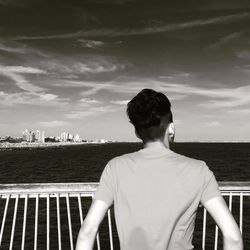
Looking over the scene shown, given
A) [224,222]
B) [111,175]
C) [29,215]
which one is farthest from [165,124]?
[29,215]

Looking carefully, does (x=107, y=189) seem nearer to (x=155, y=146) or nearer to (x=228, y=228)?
(x=155, y=146)

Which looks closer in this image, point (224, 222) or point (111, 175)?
point (224, 222)

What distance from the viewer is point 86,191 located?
418cm

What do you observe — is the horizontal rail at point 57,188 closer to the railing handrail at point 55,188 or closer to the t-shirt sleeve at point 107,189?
the railing handrail at point 55,188

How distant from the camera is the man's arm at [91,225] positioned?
1.69 m

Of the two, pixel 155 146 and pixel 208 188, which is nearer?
pixel 208 188

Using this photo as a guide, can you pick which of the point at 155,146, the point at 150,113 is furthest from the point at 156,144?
the point at 150,113

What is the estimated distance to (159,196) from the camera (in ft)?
5.41

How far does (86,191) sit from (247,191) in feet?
5.88

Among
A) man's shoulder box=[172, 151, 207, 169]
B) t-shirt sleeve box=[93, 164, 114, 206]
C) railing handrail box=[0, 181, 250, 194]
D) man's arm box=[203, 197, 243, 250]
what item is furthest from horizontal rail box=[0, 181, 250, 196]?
man's arm box=[203, 197, 243, 250]

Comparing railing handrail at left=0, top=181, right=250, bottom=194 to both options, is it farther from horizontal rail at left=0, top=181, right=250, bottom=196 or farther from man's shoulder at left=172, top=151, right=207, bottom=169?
man's shoulder at left=172, top=151, right=207, bottom=169

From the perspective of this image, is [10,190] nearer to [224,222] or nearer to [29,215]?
[224,222]

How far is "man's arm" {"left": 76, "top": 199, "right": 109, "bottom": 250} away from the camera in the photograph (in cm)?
169

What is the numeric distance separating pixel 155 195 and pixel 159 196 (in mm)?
17
